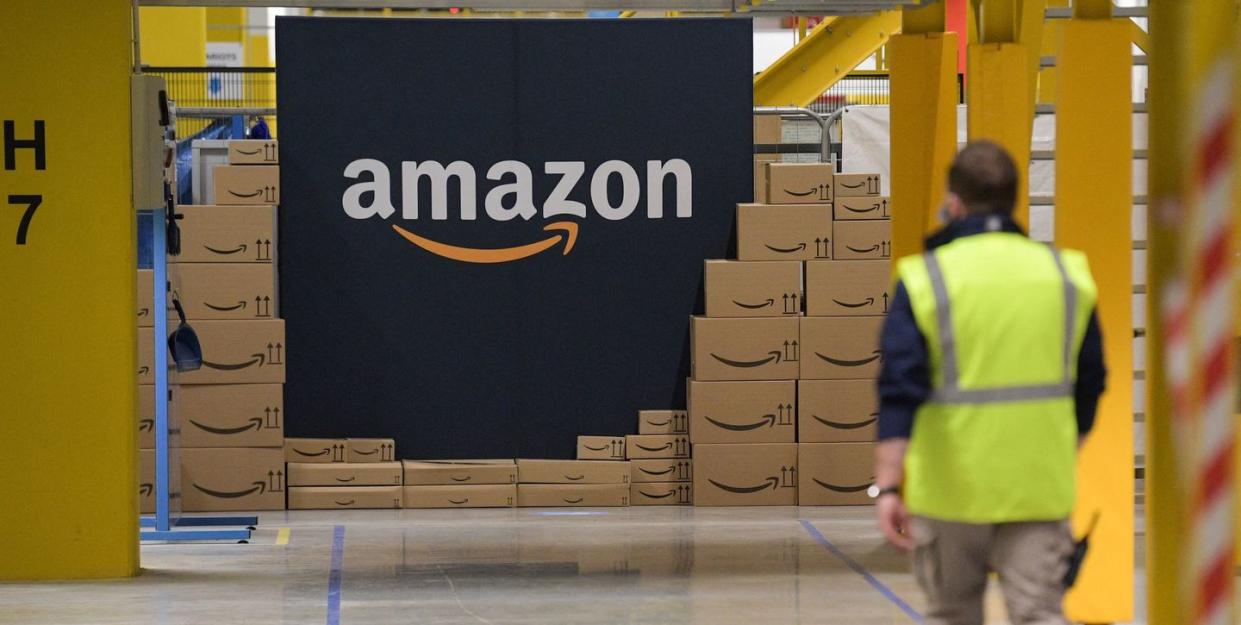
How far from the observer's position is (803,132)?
1339 cm

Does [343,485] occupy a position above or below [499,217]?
below

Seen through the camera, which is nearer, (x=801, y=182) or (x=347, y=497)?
(x=347, y=497)

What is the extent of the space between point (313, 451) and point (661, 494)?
237cm

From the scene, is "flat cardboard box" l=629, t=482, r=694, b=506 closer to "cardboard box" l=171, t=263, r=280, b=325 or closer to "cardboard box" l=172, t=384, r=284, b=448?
"cardboard box" l=172, t=384, r=284, b=448

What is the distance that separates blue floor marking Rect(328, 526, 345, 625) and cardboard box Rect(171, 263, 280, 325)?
1817 mm

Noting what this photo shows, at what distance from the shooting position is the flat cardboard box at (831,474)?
11.6 m

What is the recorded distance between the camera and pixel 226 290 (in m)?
11.4

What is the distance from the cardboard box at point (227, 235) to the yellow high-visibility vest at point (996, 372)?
319 inches

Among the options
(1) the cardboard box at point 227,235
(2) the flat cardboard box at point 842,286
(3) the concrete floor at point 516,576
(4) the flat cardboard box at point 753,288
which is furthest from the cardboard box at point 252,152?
(2) the flat cardboard box at point 842,286

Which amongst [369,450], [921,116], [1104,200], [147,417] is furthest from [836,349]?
[1104,200]

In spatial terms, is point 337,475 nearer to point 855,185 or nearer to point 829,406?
point 829,406

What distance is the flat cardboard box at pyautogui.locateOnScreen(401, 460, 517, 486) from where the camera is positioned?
455 inches

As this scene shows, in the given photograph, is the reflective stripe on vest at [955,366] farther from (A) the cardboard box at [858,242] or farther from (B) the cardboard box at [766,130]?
(B) the cardboard box at [766,130]

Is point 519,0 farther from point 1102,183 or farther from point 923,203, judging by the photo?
point 1102,183
